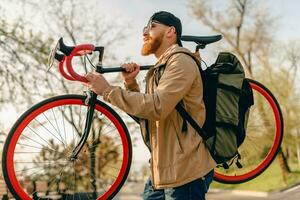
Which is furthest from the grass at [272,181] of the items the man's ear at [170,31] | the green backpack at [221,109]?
the man's ear at [170,31]

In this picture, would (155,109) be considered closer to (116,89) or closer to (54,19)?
(116,89)

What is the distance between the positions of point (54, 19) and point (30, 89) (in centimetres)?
516

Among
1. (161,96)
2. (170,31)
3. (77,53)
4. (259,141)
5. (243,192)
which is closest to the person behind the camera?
(161,96)

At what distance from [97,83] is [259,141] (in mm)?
1582

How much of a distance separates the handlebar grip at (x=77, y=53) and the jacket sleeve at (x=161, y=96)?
0.22 metres

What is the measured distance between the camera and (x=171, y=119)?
A: 2.66 metres

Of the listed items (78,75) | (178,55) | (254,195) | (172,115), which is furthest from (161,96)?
(254,195)

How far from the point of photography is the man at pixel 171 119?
8.31 ft

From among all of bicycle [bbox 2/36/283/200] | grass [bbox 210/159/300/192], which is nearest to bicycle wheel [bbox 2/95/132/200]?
bicycle [bbox 2/36/283/200]

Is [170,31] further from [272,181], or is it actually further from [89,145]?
[272,181]

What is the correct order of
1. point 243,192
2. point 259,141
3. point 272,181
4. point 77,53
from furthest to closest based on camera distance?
point 243,192 < point 272,181 < point 259,141 < point 77,53

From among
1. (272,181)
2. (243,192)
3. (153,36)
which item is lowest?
(243,192)

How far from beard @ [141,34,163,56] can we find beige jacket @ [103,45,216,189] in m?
0.14

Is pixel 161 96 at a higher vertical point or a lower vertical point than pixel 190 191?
higher
